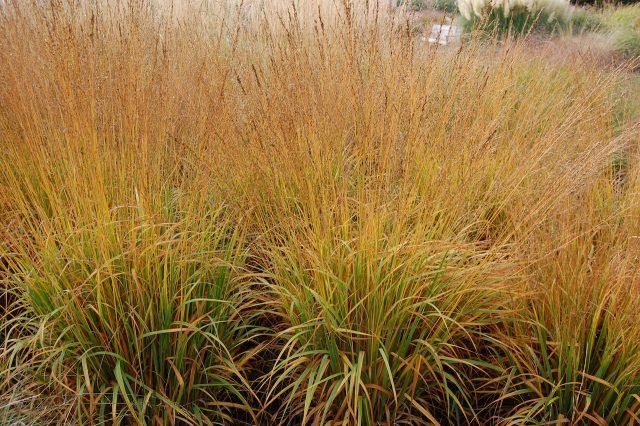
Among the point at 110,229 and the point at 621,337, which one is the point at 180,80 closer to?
the point at 110,229

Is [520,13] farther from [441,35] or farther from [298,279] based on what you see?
[298,279]

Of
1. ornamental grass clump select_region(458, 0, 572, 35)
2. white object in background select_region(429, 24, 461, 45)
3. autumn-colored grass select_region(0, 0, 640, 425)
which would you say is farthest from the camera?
ornamental grass clump select_region(458, 0, 572, 35)

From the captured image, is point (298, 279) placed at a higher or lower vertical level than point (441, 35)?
higher

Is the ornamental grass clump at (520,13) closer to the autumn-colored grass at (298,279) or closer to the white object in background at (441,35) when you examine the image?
the white object in background at (441,35)

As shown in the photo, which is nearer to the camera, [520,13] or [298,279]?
[298,279]

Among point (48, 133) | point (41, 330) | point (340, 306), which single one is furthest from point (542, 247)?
point (48, 133)

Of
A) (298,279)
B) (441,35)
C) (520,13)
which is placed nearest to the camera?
(298,279)

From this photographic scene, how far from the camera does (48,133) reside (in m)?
2.34

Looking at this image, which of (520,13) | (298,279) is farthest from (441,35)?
(298,279)

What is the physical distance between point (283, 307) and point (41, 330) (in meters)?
0.82

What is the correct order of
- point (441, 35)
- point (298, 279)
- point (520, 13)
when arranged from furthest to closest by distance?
point (520, 13) < point (441, 35) < point (298, 279)

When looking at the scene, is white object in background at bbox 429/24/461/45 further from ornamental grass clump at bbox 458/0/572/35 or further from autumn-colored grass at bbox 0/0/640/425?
ornamental grass clump at bbox 458/0/572/35

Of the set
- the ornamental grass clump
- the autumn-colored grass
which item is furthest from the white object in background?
the ornamental grass clump

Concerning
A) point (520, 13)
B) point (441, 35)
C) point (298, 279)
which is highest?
point (298, 279)
